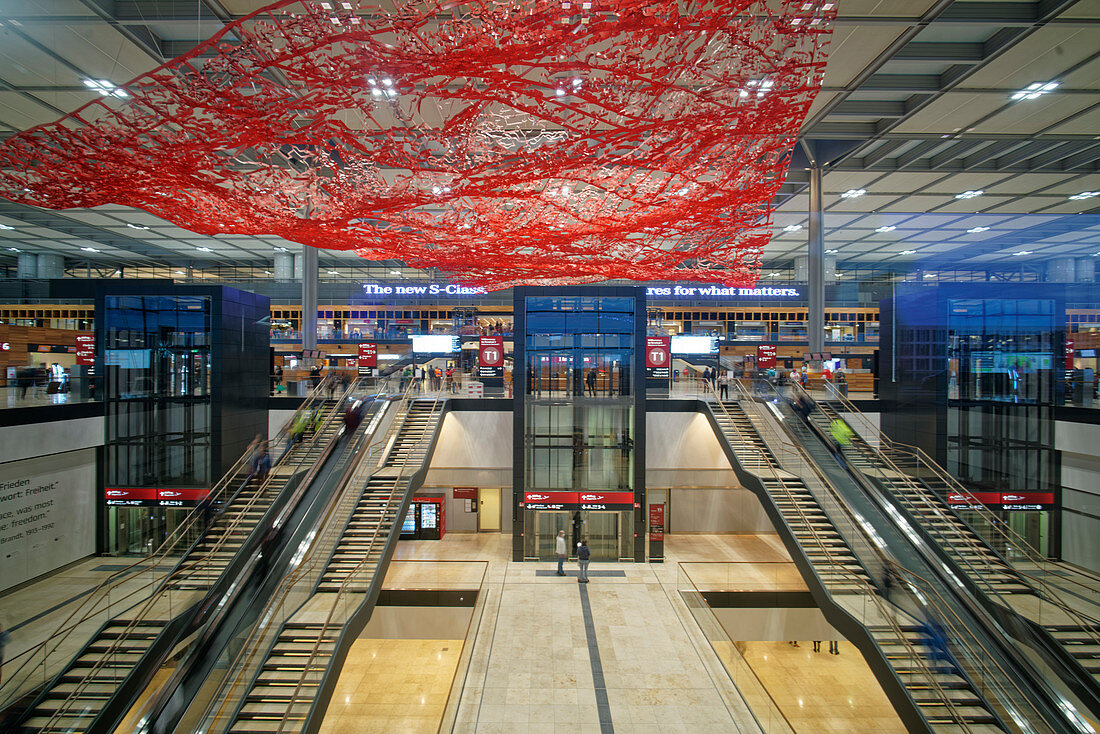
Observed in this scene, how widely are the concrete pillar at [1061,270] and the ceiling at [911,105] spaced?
0.70ft

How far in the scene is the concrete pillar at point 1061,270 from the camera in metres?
10.7

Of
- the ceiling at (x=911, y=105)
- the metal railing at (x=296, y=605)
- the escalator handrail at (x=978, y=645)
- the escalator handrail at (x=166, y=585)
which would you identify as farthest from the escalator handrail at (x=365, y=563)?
the ceiling at (x=911, y=105)

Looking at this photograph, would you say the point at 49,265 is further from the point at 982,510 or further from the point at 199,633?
the point at 982,510

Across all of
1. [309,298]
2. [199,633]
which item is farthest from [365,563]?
[309,298]

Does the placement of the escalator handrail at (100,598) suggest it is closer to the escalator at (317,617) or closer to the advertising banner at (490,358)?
the escalator at (317,617)

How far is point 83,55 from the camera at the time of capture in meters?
10.3

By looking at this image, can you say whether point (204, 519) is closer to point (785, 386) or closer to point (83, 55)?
point (83, 55)

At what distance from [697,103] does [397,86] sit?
2754 mm

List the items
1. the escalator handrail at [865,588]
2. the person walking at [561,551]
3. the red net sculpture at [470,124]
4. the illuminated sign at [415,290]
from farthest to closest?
the illuminated sign at [415,290]
the person walking at [561,551]
the escalator handrail at [865,588]
the red net sculpture at [470,124]

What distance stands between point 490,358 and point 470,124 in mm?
11521

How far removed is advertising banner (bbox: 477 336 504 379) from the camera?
16.6m

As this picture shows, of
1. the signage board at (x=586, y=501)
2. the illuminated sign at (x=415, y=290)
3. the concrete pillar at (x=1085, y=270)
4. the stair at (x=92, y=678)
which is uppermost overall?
the illuminated sign at (x=415, y=290)

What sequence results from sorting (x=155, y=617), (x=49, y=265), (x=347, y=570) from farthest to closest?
(x=49, y=265), (x=347, y=570), (x=155, y=617)

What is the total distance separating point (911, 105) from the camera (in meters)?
13.0
